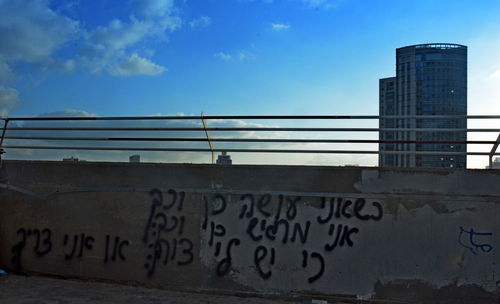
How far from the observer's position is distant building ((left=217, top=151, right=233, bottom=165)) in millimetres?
7262

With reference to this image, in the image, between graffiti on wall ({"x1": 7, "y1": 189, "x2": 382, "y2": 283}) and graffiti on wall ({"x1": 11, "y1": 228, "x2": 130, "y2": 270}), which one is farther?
graffiti on wall ({"x1": 11, "y1": 228, "x2": 130, "y2": 270})

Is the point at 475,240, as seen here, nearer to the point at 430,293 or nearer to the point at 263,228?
the point at 430,293

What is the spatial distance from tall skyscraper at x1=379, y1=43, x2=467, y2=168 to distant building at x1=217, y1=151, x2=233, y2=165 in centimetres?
250

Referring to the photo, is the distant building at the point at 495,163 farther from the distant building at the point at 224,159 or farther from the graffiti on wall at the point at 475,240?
the distant building at the point at 224,159

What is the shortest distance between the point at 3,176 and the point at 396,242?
7.13 m

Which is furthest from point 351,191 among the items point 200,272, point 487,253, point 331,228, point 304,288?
point 200,272

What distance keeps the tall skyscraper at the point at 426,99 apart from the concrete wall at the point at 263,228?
1.86 feet

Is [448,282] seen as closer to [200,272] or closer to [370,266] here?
[370,266]

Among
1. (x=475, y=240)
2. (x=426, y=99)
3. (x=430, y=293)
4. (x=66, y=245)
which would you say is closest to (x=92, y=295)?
→ (x=66, y=245)

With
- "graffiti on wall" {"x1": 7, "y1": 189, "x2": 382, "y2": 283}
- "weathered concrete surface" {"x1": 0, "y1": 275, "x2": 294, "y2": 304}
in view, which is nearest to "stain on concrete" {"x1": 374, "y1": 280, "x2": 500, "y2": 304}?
"graffiti on wall" {"x1": 7, "y1": 189, "x2": 382, "y2": 283}

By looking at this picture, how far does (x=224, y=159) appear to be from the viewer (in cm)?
735

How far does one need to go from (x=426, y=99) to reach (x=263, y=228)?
11.9 meters

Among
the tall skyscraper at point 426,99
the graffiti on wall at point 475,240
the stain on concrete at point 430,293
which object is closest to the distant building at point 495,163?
the tall skyscraper at point 426,99

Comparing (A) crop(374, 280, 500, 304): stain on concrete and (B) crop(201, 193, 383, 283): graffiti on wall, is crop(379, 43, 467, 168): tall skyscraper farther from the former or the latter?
(A) crop(374, 280, 500, 304): stain on concrete
